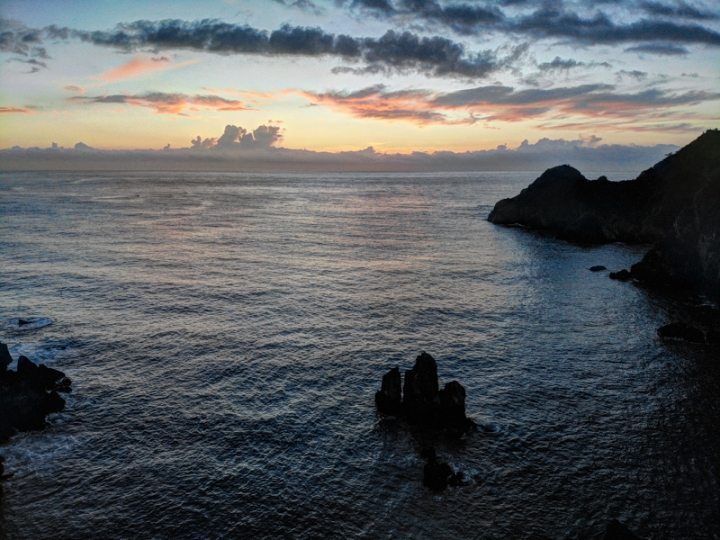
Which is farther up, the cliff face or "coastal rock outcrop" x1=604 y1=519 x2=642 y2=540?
the cliff face

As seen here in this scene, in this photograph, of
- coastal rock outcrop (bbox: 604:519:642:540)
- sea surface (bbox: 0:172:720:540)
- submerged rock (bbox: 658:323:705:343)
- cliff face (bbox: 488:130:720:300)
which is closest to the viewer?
coastal rock outcrop (bbox: 604:519:642:540)

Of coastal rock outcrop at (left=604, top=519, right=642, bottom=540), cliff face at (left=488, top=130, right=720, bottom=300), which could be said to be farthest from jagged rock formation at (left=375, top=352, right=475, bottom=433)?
cliff face at (left=488, top=130, right=720, bottom=300)

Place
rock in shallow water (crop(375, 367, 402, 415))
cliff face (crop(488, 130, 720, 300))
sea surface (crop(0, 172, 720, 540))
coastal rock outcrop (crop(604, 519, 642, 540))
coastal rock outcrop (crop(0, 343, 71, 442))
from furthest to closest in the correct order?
cliff face (crop(488, 130, 720, 300)) < rock in shallow water (crop(375, 367, 402, 415)) < coastal rock outcrop (crop(0, 343, 71, 442)) < sea surface (crop(0, 172, 720, 540)) < coastal rock outcrop (crop(604, 519, 642, 540))

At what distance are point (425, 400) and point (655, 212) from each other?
99281mm

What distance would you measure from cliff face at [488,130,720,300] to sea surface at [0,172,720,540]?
7567mm

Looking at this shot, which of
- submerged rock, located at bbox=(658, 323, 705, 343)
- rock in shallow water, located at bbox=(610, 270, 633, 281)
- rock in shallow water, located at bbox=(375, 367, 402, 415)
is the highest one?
rock in shallow water, located at bbox=(610, 270, 633, 281)

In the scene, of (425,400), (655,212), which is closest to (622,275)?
(655,212)

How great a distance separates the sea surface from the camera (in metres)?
27.4

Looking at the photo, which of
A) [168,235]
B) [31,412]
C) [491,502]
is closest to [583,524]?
[491,502]

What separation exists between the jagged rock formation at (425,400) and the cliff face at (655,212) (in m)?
48.9

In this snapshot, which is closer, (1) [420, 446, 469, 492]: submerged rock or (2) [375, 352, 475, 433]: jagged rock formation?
(1) [420, 446, 469, 492]: submerged rock

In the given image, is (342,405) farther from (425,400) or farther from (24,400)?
(24,400)

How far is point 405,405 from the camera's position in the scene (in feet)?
122

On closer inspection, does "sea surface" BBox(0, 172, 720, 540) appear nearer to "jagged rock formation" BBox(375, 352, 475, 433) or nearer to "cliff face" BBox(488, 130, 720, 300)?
"jagged rock formation" BBox(375, 352, 475, 433)
